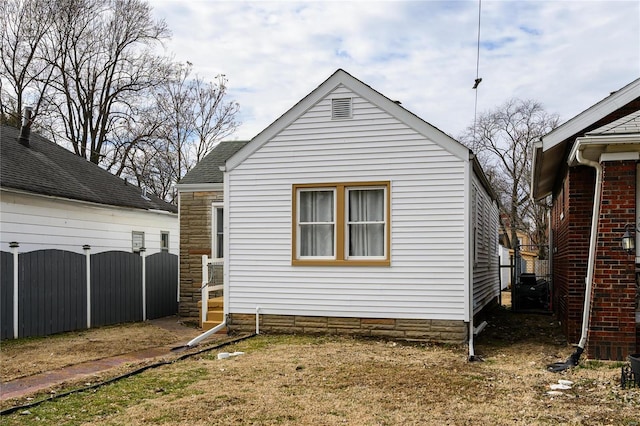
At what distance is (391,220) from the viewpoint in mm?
10406

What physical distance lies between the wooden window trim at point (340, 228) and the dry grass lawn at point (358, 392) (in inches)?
64.2

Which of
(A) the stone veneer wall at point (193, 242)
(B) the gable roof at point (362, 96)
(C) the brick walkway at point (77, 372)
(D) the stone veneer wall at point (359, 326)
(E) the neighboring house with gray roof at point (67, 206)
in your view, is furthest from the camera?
(A) the stone veneer wall at point (193, 242)

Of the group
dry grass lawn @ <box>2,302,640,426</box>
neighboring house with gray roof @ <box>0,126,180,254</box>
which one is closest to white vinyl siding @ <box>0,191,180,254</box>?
neighboring house with gray roof @ <box>0,126,180,254</box>

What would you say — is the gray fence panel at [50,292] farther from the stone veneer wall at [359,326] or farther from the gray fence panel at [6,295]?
the stone veneer wall at [359,326]

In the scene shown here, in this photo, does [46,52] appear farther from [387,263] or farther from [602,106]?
[602,106]

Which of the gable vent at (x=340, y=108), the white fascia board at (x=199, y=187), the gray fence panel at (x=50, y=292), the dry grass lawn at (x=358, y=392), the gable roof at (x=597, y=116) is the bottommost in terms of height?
the dry grass lawn at (x=358, y=392)

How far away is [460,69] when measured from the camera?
54.7 feet

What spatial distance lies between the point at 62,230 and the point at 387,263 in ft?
25.1

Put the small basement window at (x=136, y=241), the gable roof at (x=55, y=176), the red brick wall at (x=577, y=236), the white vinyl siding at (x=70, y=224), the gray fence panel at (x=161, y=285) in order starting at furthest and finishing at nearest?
1. the small basement window at (x=136, y=241)
2. the gray fence panel at (x=161, y=285)
3. the gable roof at (x=55, y=176)
4. the white vinyl siding at (x=70, y=224)
5. the red brick wall at (x=577, y=236)

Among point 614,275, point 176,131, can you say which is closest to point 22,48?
point 176,131

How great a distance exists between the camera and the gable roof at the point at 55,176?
12461 millimetres

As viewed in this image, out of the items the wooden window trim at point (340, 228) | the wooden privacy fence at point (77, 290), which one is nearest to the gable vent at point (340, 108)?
the wooden window trim at point (340, 228)

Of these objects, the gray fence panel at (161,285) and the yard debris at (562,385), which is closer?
the yard debris at (562,385)

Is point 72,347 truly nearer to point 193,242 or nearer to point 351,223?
point 193,242
